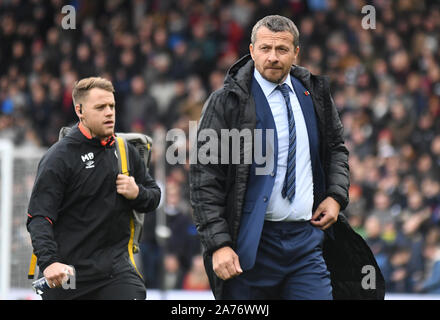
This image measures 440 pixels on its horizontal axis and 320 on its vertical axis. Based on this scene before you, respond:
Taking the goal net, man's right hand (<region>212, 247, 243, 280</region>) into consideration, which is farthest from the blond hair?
the goal net

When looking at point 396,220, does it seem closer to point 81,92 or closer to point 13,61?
point 81,92

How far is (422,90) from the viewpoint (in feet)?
41.3

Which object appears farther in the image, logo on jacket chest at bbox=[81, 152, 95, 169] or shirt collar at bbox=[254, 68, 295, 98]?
logo on jacket chest at bbox=[81, 152, 95, 169]

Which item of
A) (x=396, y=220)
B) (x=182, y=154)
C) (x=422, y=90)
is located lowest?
(x=396, y=220)

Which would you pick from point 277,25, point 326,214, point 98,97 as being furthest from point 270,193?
point 98,97

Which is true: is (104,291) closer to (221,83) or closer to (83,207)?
(83,207)

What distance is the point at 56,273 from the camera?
480 cm

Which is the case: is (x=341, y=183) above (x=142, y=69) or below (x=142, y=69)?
below

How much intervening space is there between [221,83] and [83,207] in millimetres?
8936

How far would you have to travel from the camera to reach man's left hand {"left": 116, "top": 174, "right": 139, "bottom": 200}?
5.16 meters

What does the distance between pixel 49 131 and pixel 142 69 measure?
1.81 meters

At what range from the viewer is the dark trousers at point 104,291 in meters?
5.08

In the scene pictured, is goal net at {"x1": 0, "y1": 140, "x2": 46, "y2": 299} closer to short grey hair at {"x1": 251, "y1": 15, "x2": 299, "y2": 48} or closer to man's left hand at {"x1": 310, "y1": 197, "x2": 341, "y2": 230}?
man's left hand at {"x1": 310, "y1": 197, "x2": 341, "y2": 230}
